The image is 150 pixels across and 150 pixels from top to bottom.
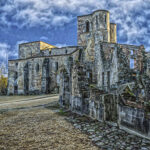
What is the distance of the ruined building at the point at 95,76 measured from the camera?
6.33m

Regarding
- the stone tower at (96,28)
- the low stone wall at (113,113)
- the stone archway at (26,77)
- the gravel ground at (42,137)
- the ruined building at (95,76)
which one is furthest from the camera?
the stone tower at (96,28)

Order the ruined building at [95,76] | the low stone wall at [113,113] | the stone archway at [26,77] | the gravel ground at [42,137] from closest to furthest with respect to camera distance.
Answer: the gravel ground at [42,137] < the low stone wall at [113,113] < the ruined building at [95,76] < the stone archway at [26,77]

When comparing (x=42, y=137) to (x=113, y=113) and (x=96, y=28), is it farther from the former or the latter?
(x=96, y=28)

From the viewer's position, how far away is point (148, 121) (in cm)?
488

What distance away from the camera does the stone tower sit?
3234 cm

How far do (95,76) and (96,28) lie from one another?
11.5 m

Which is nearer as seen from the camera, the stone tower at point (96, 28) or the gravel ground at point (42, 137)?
the gravel ground at point (42, 137)

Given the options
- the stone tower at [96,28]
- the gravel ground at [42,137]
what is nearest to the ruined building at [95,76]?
the stone tower at [96,28]

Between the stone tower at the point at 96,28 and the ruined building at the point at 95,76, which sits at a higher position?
the stone tower at the point at 96,28

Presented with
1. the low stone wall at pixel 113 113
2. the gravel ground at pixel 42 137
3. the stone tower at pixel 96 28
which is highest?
the stone tower at pixel 96 28

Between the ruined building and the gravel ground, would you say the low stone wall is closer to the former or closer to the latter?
the ruined building

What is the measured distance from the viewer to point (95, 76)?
2761cm

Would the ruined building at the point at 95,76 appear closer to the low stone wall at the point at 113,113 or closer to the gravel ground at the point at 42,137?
the low stone wall at the point at 113,113

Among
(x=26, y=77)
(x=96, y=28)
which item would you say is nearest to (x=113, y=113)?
(x=26, y=77)
